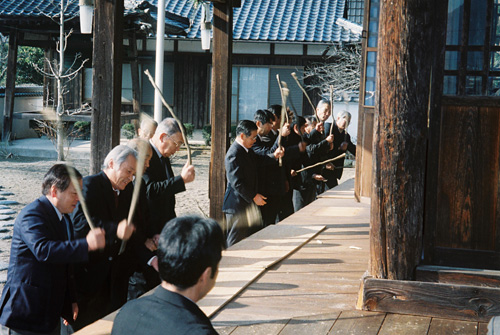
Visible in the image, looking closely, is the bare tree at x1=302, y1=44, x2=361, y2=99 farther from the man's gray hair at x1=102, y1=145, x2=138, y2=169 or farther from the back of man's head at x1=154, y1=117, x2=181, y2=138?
the man's gray hair at x1=102, y1=145, x2=138, y2=169

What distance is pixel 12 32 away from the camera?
16.9m

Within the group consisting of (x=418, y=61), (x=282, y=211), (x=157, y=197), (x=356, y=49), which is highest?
(x=356, y=49)

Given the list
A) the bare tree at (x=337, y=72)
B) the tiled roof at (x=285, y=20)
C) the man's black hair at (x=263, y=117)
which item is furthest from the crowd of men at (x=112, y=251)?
the tiled roof at (x=285, y=20)

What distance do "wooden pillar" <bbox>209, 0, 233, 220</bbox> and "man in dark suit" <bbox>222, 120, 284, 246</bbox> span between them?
29 centimetres

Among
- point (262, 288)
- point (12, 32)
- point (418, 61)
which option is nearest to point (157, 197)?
point (262, 288)

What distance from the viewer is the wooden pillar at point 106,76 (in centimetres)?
526

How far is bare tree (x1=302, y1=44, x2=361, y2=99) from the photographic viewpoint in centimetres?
1805

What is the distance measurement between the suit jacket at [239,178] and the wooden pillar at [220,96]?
28cm

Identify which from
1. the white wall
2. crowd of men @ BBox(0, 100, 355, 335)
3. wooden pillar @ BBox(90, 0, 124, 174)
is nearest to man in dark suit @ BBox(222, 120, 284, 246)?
crowd of men @ BBox(0, 100, 355, 335)

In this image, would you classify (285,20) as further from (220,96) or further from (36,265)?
(36,265)

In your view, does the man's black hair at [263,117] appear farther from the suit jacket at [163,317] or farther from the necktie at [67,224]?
the suit jacket at [163,317]

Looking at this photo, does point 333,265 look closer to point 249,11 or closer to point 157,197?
point 157,197

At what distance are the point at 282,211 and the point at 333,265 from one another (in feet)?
10.4

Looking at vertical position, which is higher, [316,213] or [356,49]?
[356,49]
